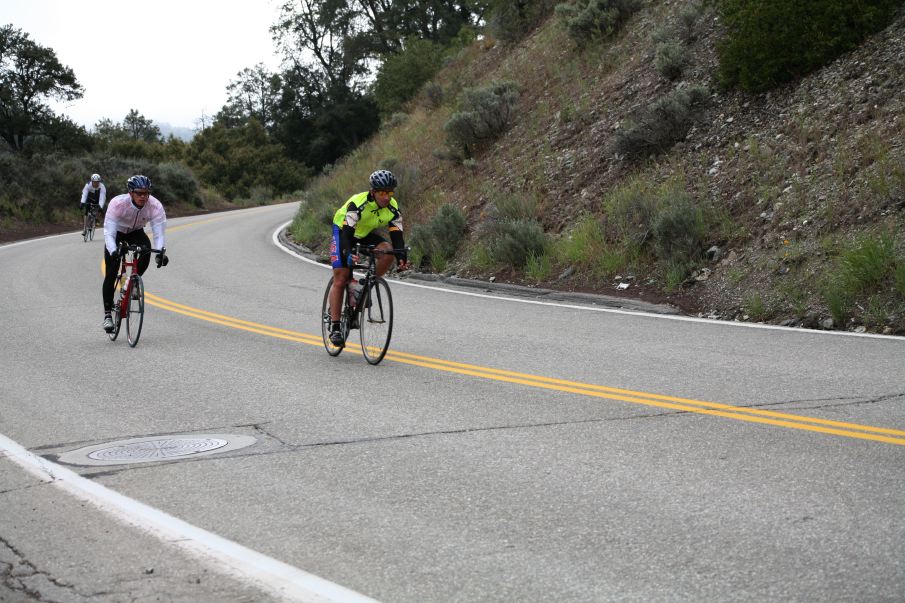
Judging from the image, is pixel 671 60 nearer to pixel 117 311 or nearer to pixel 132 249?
pixel 132 249

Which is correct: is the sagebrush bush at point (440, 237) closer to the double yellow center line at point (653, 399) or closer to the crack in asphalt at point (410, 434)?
the double yellow center line at point (653, 399)

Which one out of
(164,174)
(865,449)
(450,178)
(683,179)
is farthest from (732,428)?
(164,174)

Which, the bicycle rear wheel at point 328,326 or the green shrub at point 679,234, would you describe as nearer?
the bicycle rear wheel at point 328,326

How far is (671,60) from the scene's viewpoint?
1989cm

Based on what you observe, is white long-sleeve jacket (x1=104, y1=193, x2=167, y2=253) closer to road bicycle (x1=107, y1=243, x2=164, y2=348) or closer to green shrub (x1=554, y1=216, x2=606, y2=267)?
road bicycle (x1=107, y1=243, x2=164, y2=348)

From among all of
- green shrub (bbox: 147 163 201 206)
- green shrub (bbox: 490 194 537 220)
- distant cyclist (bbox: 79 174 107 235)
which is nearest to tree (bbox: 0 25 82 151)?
green shrub (bbox: 147 163 201 206)

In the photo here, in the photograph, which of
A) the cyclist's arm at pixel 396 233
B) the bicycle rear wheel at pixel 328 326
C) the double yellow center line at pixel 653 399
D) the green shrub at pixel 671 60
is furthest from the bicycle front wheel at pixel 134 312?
the green shrub at pixel 671 60

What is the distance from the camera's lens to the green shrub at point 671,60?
19.9 meters

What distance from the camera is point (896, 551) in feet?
14.3

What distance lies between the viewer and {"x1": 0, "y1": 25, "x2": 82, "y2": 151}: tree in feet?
161

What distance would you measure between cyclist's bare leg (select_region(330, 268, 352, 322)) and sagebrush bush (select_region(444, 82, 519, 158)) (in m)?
14.7

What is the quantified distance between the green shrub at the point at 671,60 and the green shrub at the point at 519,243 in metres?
5.05

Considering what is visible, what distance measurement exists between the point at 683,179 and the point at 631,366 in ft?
26.9

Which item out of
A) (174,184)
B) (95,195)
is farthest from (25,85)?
(95,195)
